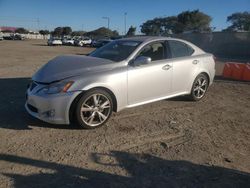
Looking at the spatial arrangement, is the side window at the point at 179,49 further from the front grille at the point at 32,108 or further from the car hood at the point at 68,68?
the front grille at the point at 32,108

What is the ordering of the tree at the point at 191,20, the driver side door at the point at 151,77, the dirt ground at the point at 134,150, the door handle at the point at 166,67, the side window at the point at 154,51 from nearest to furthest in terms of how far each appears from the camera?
1. the dirt ground at the point at 134,150
2. the driver side door at the point at 151,77
3. the side window at the point at 154,51
4. the door handle at the point at 166,67
5. the tree at the point at 191,20

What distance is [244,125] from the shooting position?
6379mm

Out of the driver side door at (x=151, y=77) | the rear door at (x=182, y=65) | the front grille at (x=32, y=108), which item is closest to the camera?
the front grille at (x=32, y=108)

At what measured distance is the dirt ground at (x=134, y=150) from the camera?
401 centimetres

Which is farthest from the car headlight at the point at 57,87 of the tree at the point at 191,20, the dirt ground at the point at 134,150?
the tree at the point at 191,20

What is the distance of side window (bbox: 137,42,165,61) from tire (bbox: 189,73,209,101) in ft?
4.20

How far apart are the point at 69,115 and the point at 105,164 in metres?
1.47

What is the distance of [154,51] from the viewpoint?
7.01 metres

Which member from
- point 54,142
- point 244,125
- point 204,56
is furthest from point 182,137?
point 204,56

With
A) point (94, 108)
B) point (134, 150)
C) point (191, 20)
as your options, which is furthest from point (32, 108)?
point (191, 20)

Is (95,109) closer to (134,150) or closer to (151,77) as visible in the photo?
(134,150)

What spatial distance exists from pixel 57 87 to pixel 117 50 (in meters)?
1.84

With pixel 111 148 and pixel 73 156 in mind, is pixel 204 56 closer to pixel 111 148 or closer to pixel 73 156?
pixel 111 148

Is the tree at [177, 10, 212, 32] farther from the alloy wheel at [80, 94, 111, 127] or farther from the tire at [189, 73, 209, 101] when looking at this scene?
the alloy wheel at [80, 94, 111, 127]
